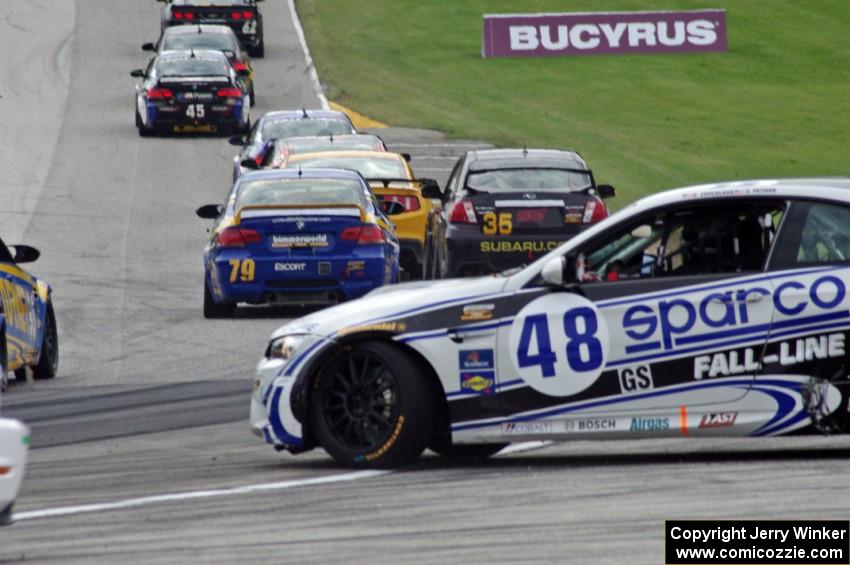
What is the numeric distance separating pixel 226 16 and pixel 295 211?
30864mm

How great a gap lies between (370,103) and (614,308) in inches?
1275

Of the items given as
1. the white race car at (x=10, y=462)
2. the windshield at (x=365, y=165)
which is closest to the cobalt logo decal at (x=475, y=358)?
the white race car at (x=10, y=462)

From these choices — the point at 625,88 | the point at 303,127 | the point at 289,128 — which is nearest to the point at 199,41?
the point at 625,88

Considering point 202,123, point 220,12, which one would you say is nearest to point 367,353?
point 202,123

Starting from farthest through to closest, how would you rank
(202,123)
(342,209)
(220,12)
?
1. (220,12)
2. (202,123)
3. (342,209)

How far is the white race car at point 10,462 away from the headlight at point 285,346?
3.15m

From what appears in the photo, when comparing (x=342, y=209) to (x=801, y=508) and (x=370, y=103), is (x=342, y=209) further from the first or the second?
(x=370, y=103)

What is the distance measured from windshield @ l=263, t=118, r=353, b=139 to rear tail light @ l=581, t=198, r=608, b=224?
360 inches

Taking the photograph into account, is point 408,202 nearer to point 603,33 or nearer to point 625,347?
point 625,347

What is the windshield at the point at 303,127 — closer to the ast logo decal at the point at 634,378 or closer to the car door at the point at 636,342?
the car door at the point at 636,342

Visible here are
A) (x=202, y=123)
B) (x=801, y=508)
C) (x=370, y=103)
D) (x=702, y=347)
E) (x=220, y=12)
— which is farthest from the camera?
(x=220, y=12)

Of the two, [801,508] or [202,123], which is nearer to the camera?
[801,508]

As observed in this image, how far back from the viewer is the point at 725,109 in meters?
43.4

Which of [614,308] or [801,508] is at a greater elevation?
[614,308]
